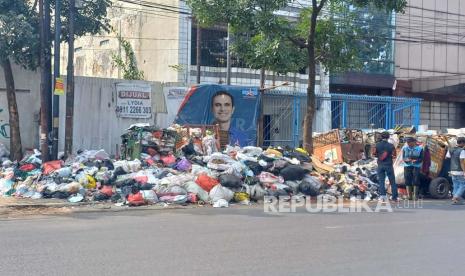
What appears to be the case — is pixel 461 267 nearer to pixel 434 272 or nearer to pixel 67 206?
pixel 434 272

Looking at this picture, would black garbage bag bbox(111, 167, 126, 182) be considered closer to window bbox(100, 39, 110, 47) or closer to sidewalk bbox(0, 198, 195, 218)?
sidewalk bbox(0, 198, 195, 218)

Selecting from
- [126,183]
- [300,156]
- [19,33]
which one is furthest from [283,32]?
[19,33]

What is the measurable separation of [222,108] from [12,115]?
7.53m

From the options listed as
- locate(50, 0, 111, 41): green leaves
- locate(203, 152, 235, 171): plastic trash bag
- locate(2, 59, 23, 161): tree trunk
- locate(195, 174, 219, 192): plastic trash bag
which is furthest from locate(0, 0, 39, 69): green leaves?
locate(195, 174, 219, 192): plastic trash bag

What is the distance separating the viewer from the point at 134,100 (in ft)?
71.2

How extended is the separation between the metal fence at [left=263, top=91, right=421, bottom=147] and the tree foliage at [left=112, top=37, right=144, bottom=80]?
7504mm

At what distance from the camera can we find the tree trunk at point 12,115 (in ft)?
60.6

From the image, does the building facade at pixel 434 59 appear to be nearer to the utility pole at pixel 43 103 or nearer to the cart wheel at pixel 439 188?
the cart wheel at pixel 439 188

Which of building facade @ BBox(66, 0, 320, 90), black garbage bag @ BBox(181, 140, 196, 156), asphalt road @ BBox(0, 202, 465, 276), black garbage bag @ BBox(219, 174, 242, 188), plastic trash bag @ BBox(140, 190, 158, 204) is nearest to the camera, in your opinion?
asphalt road @ BBox(0, 202, 465, 276)

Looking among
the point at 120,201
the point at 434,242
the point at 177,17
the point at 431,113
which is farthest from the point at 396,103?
the point at 434,242

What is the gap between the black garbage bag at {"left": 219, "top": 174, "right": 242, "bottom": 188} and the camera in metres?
15.0

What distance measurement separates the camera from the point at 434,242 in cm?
928

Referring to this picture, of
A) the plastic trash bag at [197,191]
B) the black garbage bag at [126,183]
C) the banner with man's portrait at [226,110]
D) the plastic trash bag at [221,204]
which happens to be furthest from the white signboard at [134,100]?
the plastic trash bag at [221,204]

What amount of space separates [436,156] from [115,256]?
10995 mm
